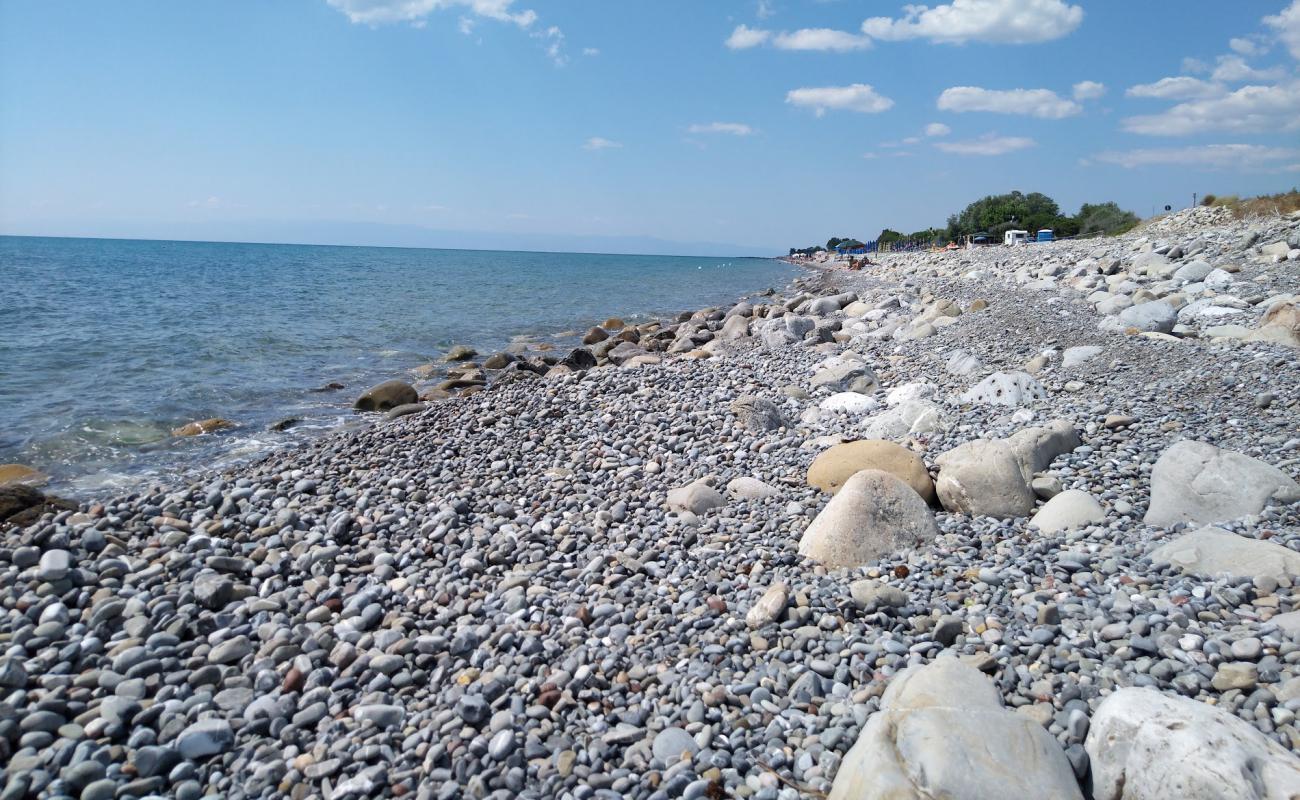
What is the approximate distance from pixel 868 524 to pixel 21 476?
30.3 feet

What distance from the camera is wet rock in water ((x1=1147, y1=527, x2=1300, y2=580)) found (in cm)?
388

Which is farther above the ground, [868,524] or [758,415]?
[758,415]

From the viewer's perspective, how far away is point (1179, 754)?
264 cm

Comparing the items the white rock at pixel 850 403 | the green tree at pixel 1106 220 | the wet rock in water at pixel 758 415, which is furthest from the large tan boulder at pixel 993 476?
the green tree at pixel 1106 220

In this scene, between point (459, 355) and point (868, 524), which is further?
point (459, 355)

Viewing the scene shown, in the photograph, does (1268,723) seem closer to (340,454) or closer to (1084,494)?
(1084,494)

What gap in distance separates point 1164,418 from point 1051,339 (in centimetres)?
504

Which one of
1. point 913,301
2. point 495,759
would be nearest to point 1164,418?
point 495,759

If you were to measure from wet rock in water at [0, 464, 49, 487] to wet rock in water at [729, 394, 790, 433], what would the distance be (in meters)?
7.94

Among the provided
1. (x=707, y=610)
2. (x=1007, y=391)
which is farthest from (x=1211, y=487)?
(x=707, y=610)

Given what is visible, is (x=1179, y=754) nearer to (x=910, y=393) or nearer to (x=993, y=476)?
(x=993, y=476)

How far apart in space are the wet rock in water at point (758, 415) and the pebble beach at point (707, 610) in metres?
0.05

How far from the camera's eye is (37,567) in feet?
16.2

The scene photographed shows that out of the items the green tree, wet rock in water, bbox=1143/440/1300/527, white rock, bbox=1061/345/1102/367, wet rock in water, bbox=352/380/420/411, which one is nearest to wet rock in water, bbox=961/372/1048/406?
white rock, bbox=1061/345/1102/367
